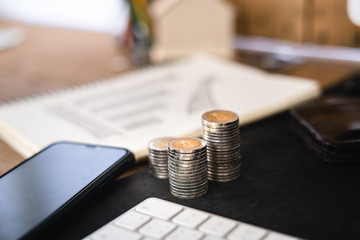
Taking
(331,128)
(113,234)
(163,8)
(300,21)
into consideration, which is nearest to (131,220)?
(113,234)

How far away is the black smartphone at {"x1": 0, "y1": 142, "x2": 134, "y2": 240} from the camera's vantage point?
0.49 metres

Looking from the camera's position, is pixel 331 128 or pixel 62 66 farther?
pixel 62 66

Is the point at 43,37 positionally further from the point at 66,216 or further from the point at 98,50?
the point at 66,216

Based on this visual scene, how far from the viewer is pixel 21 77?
47.2 inches

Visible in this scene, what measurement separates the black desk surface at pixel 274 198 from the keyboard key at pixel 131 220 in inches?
1.3

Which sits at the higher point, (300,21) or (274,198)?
(300,21)

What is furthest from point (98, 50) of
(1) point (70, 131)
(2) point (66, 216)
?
(2) point (66, 216)

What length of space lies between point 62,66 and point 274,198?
0.92 meters

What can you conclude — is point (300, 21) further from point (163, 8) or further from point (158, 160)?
point (158, 160)

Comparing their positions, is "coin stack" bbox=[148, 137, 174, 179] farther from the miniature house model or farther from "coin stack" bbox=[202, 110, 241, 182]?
the miniature house model

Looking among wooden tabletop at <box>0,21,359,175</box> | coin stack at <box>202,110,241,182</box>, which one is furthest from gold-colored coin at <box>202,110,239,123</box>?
wooden tabletop at <box>0,21,359,175</box>

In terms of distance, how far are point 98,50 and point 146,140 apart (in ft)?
2.77

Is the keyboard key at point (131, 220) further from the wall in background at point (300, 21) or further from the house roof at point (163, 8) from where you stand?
the wall in background at point (300, 21)

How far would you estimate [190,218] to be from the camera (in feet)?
1.57
